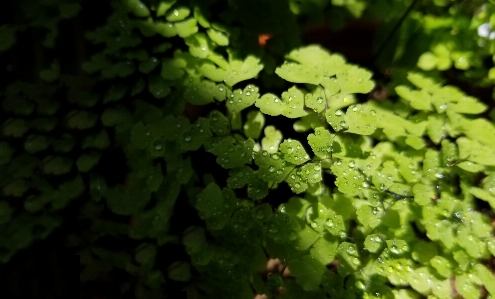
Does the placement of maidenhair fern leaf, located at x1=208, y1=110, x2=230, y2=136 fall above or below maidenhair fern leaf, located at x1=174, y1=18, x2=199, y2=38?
below

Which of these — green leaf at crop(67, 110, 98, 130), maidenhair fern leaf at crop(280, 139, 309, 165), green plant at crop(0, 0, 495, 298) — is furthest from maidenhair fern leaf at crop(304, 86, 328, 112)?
green leaf at crop(67, 110, 98, 130)

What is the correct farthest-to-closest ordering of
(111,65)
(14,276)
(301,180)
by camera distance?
(14,276), (111,65), (301,180)

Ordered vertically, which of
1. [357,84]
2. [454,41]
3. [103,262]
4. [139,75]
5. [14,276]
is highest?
[454,41]

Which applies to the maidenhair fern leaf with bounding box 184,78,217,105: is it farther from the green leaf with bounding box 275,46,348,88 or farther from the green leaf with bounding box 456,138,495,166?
the green leaf with bounding box 456,138,495,166

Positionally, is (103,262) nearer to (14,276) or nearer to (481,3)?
(14,276)

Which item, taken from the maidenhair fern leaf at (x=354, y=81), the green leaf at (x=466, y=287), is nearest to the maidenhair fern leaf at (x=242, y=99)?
the maidenhair fern leaf at (x=354, y=81)

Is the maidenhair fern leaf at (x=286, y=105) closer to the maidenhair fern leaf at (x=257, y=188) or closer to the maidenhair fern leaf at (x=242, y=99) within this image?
the maidenhair fern leaf at (x=242, y=99)

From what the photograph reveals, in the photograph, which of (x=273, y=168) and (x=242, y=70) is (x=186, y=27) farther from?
(x=273, y=168)

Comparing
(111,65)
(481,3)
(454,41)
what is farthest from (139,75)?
(481,3)

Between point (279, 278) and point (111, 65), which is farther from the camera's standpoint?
point (111, 65)
